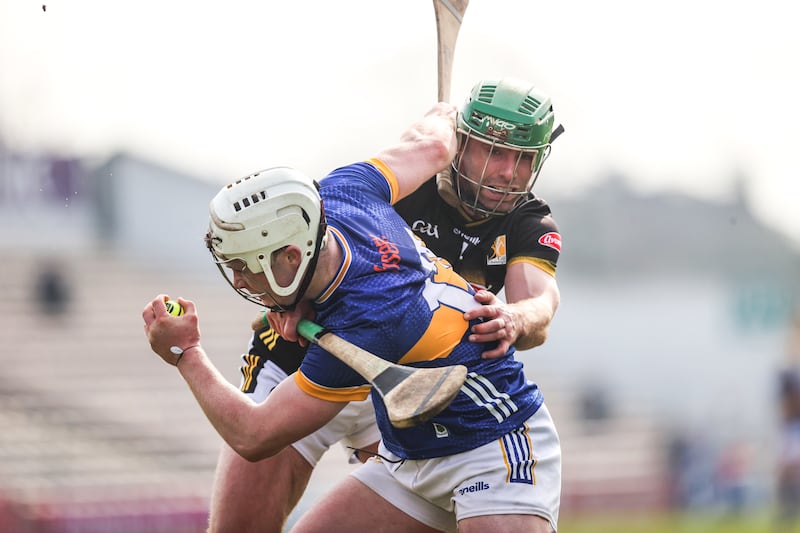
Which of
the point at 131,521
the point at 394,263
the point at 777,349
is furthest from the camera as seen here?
the point at 777,349

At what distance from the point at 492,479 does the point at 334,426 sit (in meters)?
0.97

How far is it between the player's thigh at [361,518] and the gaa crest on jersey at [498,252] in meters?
0.98

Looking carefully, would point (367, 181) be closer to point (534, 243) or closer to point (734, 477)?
point (534, 243)

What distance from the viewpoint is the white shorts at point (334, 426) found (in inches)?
178

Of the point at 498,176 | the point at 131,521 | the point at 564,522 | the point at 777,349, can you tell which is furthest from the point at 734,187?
the point at 498,176

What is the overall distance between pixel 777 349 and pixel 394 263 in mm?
18668

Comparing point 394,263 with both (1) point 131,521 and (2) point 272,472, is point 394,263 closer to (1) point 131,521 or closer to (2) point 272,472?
(2) point 272,472

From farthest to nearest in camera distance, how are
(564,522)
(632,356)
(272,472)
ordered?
(632,356)
(564,522)
(272,472)

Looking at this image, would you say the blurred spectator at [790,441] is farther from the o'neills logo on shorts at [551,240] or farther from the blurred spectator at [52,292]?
the blurred spectator at [52,292]

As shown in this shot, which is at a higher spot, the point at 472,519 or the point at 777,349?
the point at 472,519

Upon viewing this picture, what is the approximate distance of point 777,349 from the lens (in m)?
20.9

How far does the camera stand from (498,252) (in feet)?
14.5

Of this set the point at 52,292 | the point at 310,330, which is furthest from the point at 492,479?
the point at 52,292

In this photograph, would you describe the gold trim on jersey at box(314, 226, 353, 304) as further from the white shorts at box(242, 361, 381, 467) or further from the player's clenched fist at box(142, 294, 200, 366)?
the white shorts at box(242, 361, 381, 467)
